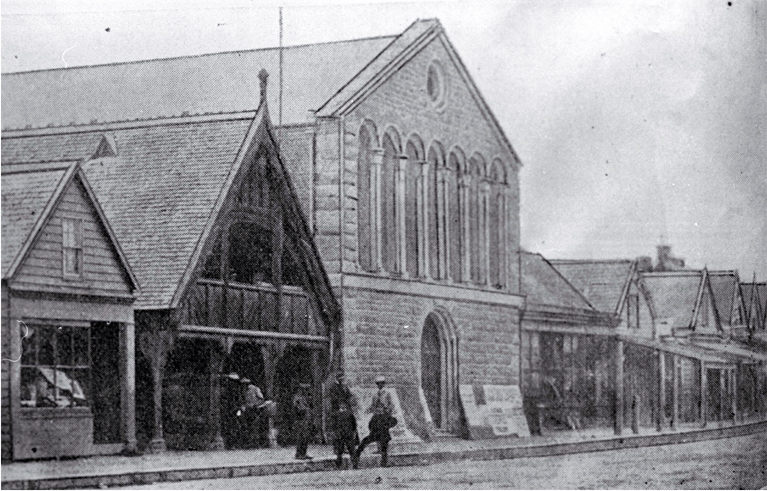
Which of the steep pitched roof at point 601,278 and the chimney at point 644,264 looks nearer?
the chimney at point 644,264

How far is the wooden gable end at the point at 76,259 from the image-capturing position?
773 inches

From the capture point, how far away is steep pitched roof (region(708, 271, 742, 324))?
87.7 ft

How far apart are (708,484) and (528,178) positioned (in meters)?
5.98

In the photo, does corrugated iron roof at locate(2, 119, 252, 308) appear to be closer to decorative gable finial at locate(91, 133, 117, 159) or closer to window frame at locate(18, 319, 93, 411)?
decorative gable finial at locate(91, 133, 117, 159)

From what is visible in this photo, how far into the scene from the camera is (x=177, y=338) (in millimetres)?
23000

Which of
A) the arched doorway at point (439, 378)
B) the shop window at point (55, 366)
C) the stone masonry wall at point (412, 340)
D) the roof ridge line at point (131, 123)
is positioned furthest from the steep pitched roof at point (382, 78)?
the shop window at point (55, 366)

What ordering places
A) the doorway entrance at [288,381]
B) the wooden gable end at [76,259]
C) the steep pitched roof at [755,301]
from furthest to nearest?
the steep pitched roof at [755,301]
the doorway entrance at [288,381]
the wooden gable end at [76,259]

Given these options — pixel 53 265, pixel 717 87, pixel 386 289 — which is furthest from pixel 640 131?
pixel 53 265

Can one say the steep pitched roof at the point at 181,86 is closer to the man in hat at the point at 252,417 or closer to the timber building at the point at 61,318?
the timber building at the point at 61,318

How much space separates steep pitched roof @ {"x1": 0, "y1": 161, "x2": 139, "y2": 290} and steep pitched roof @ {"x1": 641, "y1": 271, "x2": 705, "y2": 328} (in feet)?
38.0

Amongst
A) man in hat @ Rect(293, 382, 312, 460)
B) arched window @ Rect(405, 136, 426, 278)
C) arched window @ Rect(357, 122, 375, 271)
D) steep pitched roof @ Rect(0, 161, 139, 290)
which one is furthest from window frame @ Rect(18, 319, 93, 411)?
arched window @ Rect(405, 136, 426, 278)

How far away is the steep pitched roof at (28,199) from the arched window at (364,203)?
7.27 meters

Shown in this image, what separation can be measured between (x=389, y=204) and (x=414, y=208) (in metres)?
0.49

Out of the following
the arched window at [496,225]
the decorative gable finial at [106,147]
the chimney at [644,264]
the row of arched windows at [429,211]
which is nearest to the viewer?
the decorative gable finial at [106,147]
